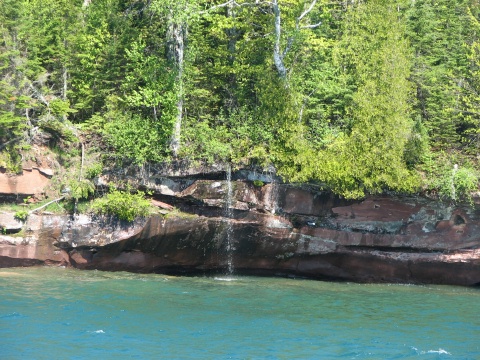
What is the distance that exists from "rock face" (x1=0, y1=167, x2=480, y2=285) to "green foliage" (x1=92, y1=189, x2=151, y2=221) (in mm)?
352

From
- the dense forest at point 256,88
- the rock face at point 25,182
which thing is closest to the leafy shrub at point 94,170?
the dense forest at point 256,88

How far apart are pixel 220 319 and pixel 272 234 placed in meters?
8.28

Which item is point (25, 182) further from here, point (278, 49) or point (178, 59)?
point (278, 49)

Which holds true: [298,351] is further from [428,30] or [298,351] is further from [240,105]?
[428,30]

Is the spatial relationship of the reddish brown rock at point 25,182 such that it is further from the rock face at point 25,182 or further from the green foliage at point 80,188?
the green foliage at point 80,188

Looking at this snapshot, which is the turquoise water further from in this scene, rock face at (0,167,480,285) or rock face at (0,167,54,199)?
rock face at (0,167,54,199)

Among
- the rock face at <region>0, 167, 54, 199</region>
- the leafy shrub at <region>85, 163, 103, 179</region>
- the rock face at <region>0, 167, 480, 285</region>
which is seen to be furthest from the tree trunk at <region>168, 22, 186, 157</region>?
the rock face at <region>0, 167, 54, 199</region>

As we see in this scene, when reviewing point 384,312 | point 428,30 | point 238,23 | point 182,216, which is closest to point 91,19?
point 238,23

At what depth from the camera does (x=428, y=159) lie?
26250 mm

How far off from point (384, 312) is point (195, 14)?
44.8 feet

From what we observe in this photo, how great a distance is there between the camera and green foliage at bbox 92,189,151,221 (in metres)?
24.9

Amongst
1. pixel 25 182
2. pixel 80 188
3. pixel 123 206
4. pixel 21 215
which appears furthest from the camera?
pixel 25 182

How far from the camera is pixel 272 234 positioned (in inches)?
1032

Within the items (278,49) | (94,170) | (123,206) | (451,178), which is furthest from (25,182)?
(451,178)
